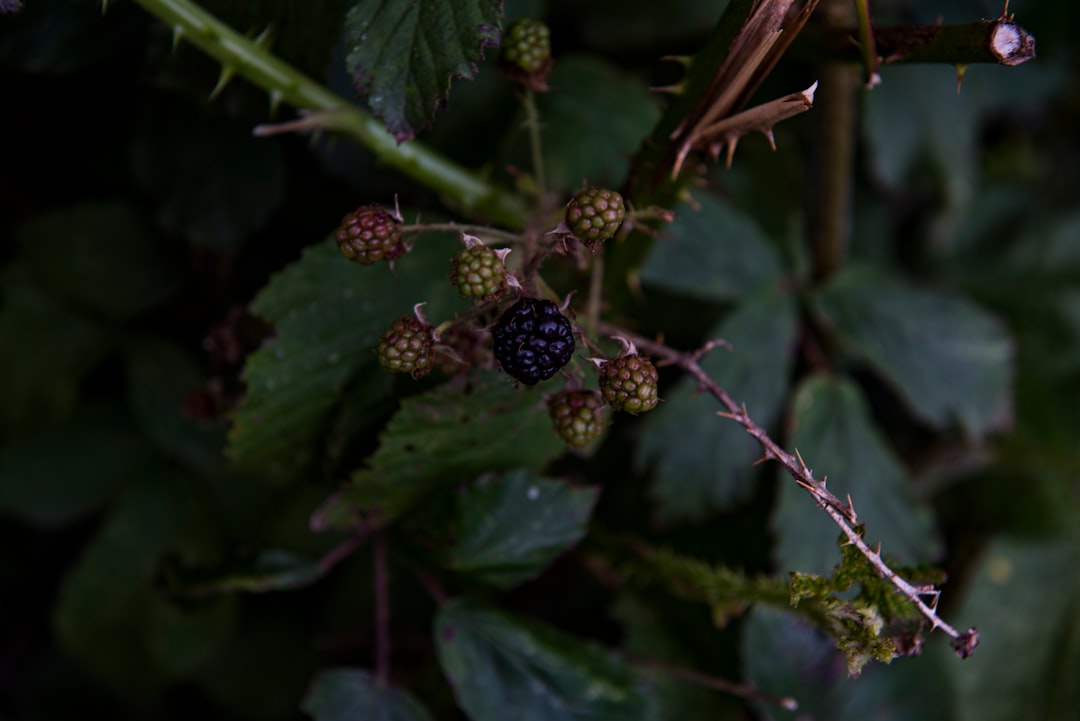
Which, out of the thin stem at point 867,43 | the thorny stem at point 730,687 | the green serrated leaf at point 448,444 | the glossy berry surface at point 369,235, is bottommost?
the thorny stem at point 730,687

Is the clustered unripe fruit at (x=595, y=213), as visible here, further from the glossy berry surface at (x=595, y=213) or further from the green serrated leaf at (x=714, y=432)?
the green serrated leaf at (x=714, y=432)

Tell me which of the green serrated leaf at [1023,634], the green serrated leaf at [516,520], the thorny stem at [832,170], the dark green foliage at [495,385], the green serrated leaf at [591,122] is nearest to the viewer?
the dark green foliage at [495,385]

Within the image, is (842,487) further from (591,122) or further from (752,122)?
(752,122)

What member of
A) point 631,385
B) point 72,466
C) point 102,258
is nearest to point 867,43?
point 631,385

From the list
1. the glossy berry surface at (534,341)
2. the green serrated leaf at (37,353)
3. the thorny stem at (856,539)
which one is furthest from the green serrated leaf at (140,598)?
the thorny stem at (856,539)

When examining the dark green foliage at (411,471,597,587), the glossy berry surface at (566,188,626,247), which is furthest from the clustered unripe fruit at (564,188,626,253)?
the dark green foliage at (411,471,597,587)

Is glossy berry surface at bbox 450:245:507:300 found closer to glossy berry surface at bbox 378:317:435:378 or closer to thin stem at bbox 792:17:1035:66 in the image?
glossy berry surface at bbox 378:317:435:378
